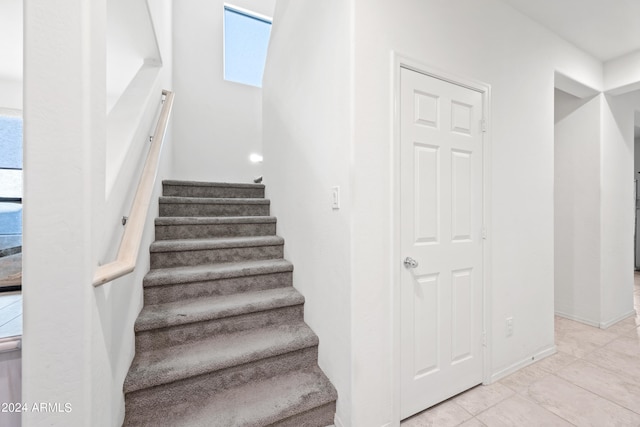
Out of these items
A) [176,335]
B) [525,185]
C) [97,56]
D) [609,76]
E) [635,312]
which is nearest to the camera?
[97,56]

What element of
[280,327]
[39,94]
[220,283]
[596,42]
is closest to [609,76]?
[596,42]

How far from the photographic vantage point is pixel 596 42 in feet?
7.58

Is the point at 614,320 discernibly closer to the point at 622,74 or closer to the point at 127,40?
the point at 622,74

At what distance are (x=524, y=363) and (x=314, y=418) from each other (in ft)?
5.55

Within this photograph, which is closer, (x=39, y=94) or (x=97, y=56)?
(x=39, y=94)

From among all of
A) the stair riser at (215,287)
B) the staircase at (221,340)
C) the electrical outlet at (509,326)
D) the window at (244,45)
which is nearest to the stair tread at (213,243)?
the staircase at (221,340)

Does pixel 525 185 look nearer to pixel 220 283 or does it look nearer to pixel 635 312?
pixel 220 283

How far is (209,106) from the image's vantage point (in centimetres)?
372

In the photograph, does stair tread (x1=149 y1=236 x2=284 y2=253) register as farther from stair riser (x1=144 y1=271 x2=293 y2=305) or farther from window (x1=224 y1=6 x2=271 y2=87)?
window (x1=224 y1=6 x2=271 y2=87)

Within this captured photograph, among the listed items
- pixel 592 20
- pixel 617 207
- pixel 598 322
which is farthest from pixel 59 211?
pixel 617 207

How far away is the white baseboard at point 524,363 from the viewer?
6.07 ft

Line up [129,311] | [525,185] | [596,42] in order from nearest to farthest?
[129,311] → [525,185] → [596,42]

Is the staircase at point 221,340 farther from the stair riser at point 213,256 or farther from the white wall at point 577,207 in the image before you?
the white wall at point 577,207

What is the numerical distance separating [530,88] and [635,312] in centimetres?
303
